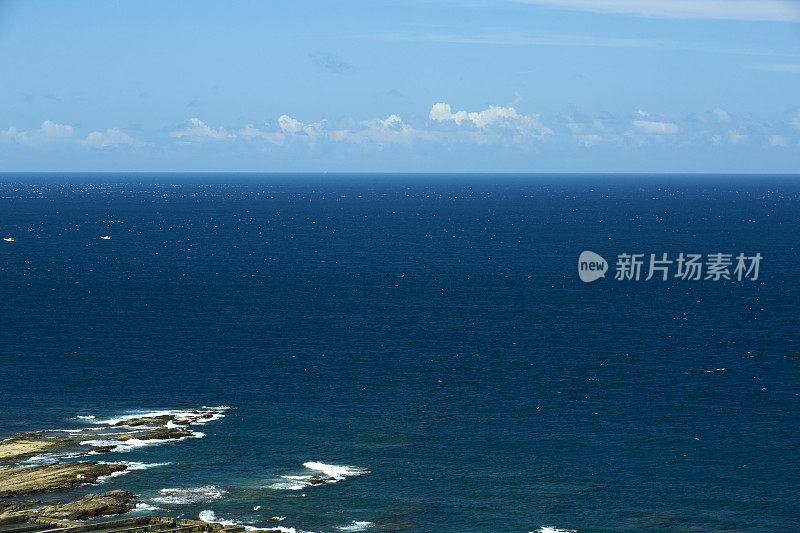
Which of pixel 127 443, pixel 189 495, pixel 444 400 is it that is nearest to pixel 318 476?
pixel 189 495

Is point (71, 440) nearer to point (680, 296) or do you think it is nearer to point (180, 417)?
point (180, 417)

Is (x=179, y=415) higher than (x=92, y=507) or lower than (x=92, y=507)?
higher

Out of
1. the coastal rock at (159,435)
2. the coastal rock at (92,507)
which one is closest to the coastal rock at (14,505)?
the coastal rock at (92,507)

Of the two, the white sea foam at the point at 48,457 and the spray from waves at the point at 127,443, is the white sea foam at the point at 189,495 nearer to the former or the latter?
the spray from waves at the point at 127,443

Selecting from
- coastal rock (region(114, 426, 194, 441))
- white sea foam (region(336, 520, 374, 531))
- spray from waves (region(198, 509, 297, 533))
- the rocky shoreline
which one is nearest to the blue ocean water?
white sea foam (region(336, 520, 374, 531))

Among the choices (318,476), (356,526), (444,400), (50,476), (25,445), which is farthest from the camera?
(444,400)

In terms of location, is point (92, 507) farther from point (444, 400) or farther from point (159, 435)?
point (444, 400)

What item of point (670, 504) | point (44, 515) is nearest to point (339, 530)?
point (44, 515)
